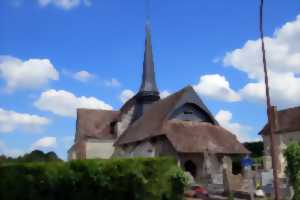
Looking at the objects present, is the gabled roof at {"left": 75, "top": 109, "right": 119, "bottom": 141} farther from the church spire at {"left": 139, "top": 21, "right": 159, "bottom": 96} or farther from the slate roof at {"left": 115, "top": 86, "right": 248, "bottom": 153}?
the slate roof at {"left": 115, "top": 86, "right": 248, "bottom": 153}

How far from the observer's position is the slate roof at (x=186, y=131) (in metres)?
41.9

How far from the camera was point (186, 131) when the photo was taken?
144 feet

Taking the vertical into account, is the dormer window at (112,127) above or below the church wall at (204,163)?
above

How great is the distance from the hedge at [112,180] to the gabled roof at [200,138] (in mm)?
19088

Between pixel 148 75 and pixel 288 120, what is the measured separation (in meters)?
19.8

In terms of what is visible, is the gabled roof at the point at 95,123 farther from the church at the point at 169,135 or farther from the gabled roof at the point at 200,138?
the gabled roof at the point at 200,138

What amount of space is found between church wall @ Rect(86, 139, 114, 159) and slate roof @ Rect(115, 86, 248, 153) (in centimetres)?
1008

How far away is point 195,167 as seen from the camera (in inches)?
1687

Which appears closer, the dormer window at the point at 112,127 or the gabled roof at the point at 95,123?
the gabled roof at the point at 95,123

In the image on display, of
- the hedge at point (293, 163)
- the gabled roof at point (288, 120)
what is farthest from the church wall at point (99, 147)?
the hedge at point (293, 163)

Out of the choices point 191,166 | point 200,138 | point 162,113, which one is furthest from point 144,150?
point 200,138

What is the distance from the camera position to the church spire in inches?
2399

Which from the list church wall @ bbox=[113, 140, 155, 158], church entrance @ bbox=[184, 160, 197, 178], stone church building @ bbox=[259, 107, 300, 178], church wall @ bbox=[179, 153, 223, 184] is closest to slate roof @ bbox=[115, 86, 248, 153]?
church wall @ bbox=[113, 140, 155, 158]

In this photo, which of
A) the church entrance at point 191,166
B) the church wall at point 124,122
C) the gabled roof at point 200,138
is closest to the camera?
the gabled roof at point 200,138
